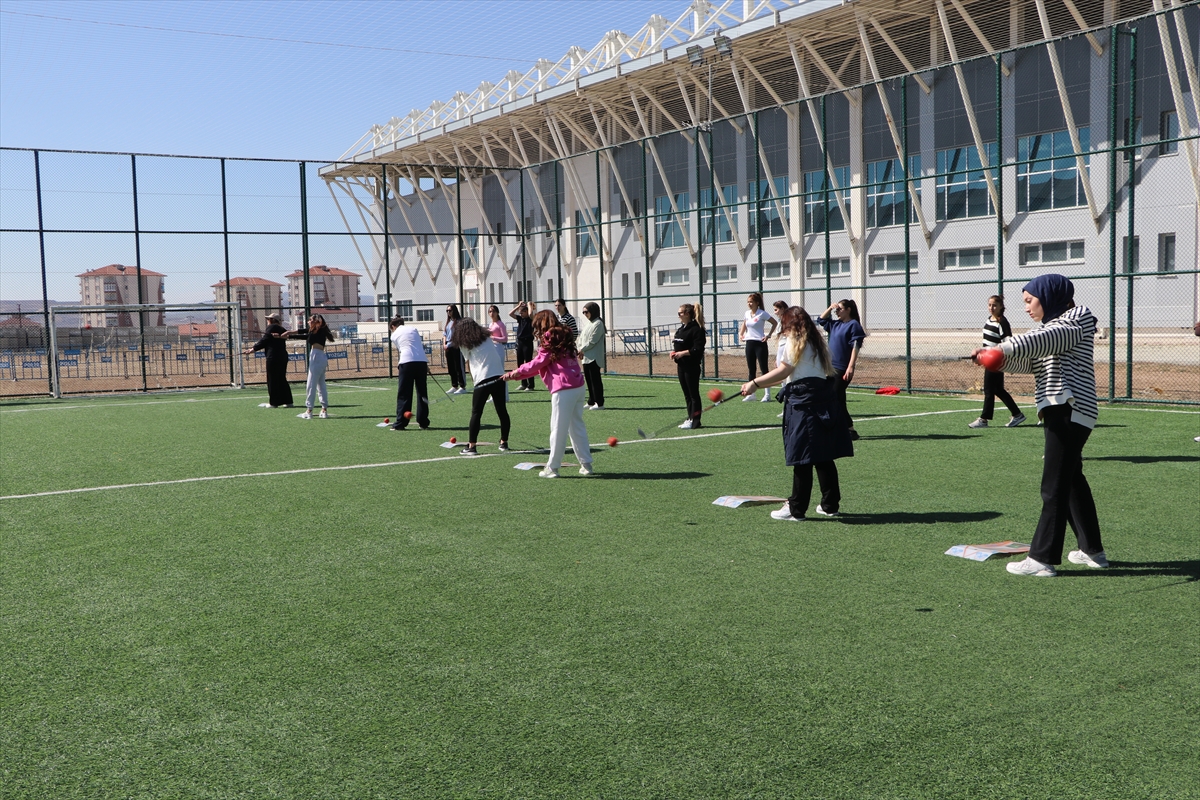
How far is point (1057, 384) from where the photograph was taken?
5797 mm

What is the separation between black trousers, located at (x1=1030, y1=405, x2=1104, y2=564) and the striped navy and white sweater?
0.07m

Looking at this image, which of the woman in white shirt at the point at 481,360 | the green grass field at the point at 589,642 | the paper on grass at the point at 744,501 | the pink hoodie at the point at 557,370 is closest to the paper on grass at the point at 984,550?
the green grass field at the point at 589,642

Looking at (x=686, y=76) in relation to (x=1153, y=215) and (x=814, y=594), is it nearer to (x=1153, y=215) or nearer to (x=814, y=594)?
(x=1153, y=215)

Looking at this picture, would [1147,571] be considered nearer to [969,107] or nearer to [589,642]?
[589,642]

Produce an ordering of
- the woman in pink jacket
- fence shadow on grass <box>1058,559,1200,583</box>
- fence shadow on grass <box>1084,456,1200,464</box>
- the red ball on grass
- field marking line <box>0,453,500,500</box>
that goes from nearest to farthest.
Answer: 1. the red ball on grass
2. fence shadow on grass <box>1058,559,1200,583</box>
3. field marking line <box>0,453,500,500</box>
4. the woman in pink jacket
5. fence shadow on grass <box>1084,456,1200,464</box>

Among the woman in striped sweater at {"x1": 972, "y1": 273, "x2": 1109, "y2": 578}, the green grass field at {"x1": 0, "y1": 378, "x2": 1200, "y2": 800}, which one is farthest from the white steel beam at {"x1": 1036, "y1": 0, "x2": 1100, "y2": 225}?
the woman in striped sweater at {"x1": 972, "y1": 273, "x2": 1109, "y2": 578}

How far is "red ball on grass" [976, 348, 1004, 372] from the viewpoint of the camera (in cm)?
546

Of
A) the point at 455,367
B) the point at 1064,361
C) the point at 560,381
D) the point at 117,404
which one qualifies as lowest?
the point at 117,404

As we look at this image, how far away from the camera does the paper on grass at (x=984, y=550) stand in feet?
21.3

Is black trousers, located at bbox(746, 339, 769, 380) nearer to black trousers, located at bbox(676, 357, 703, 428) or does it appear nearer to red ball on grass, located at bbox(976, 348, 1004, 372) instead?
black trousers, located at bbox(676, 357, 703, 428)

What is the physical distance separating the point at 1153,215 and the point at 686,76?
17346mm

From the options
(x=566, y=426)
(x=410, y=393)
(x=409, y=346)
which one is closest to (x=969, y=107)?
(x=409, y=346)

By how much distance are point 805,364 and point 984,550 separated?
1.92m

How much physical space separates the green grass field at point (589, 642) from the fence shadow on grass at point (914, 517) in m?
0.06
